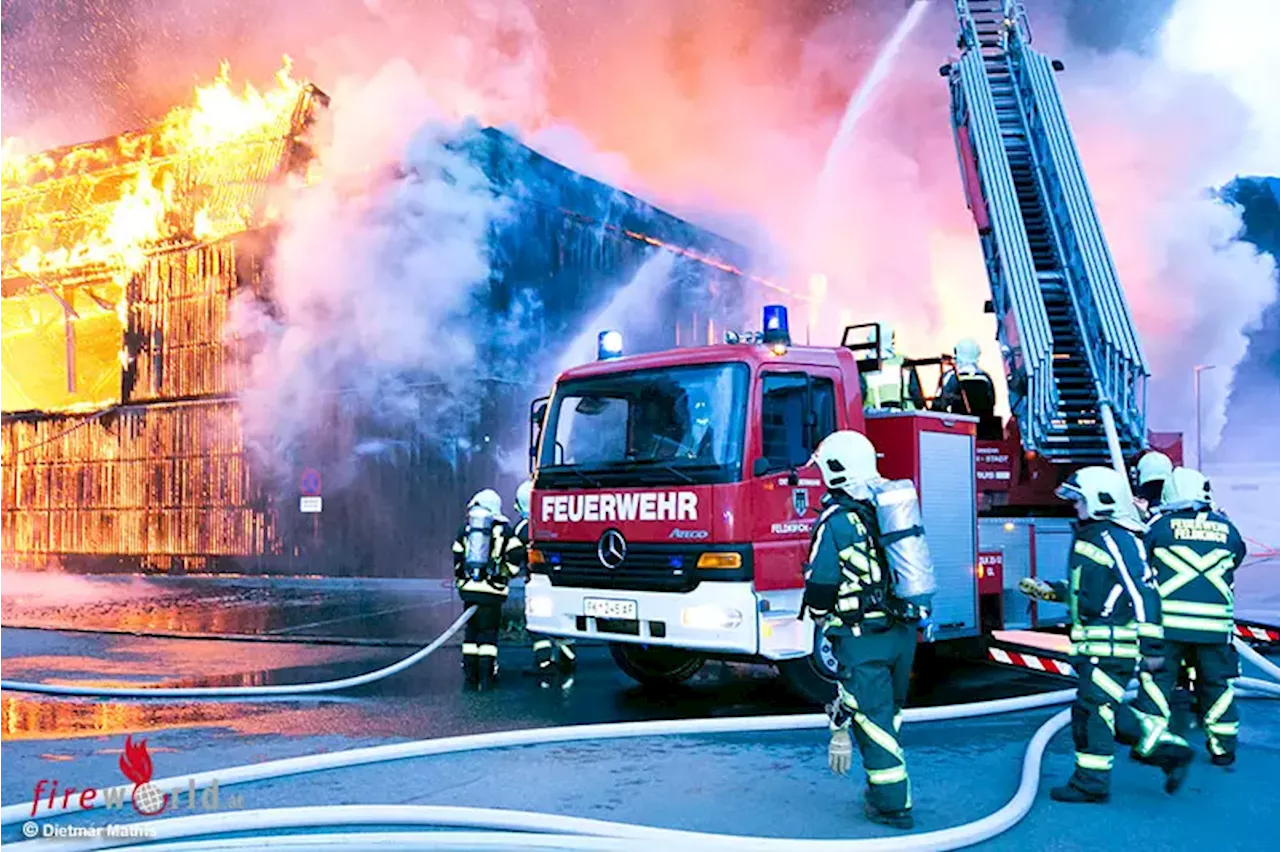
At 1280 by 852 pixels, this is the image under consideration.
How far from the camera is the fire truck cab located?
6.41 m

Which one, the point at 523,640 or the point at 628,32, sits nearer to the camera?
the point at 523,640

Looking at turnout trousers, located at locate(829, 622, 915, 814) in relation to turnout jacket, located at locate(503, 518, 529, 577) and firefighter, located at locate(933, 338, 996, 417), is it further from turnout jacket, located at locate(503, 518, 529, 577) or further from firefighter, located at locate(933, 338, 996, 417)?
turnout jacket, located at locate(503, 518, 529, 577)

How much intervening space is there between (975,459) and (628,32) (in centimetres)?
1463

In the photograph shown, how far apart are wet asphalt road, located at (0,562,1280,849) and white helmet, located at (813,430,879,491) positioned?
56.0 inches

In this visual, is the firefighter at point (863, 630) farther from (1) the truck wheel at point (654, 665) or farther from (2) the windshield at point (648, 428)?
(1) the truck wheel at point (654, 665)

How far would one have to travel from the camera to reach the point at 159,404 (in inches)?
793

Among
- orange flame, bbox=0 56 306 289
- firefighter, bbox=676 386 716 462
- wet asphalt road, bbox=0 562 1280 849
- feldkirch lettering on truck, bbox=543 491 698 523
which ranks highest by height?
orange flame, bbox=0 56 306 289

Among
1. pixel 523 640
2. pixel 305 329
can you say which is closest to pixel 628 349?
pixel 305 329

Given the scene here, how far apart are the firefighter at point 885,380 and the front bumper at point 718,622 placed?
171 cm

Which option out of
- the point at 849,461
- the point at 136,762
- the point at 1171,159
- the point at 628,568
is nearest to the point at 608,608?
the point at 628,568

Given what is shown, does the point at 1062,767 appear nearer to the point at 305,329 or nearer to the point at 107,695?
the point at 107,695

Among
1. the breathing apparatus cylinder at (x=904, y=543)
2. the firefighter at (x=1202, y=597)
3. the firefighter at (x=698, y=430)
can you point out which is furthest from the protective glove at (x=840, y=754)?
the firefighter at (x=698, y=430)

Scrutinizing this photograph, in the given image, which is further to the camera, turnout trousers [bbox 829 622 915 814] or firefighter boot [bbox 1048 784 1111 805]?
firefighter boot [bbox 1048 784 1111 805]

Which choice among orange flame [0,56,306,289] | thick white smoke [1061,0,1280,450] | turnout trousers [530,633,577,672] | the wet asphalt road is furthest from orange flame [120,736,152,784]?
thick white smoke [1061,0,1280,450]
